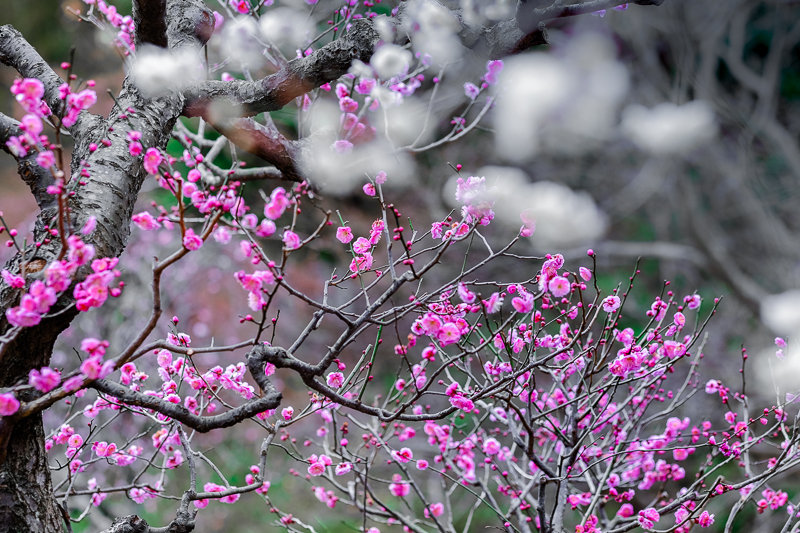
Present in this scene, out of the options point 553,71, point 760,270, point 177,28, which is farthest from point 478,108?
point 177,28

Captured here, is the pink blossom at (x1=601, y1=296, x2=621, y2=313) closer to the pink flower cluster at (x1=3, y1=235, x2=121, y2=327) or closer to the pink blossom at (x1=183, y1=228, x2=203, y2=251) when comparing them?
the pink blossom at (x1=183, y1=228, x2=203, y2=251)

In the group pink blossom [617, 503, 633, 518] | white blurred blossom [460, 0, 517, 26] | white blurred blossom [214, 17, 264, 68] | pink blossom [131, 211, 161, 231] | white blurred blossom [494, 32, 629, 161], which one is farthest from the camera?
white blurred blossom [494, 32, 629, 161]

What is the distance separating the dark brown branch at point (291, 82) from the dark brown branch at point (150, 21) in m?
0.18

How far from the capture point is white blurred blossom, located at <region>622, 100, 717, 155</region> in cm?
594

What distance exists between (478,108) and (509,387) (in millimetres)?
4323

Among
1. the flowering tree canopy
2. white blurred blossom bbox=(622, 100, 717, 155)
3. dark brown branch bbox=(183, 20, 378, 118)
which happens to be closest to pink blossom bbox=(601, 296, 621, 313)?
the flowering tree canopy

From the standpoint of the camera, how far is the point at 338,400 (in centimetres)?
144

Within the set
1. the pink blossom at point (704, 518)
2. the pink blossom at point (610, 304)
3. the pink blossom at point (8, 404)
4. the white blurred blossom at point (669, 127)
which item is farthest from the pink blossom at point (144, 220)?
the white blurred blossom at point (669, 127)

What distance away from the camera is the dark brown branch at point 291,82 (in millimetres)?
1737

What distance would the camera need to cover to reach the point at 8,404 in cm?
118

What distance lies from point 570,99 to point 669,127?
49.7 inches

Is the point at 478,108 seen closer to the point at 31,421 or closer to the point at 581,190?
the point at 581,190

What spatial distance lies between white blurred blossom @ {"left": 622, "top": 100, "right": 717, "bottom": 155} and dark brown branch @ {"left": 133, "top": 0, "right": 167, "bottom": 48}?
4815 mm

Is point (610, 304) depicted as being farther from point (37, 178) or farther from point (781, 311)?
point (781, 311)
